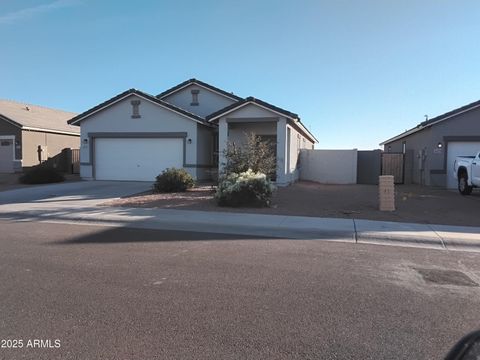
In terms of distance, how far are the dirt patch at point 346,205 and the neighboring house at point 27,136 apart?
48.5ft

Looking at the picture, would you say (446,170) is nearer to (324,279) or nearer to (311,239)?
(311,239)

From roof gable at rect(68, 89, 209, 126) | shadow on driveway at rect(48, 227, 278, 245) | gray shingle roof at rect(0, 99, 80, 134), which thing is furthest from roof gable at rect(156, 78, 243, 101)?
shadow on driveway at rect(48, 227, 278, 245)

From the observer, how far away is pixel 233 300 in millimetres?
5113

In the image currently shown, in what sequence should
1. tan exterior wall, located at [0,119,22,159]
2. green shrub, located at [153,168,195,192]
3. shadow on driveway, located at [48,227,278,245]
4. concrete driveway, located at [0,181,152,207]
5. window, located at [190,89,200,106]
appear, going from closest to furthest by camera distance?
shadow on driveway, located at [48,227,278,245], concrete driveway, located at [0,181,152,207], green shrub, located at [153,168,195,192], window, located at [190,89,200,106], tan exterior wall, located at [0,119,22,159]

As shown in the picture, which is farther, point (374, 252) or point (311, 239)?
point (311, 239)

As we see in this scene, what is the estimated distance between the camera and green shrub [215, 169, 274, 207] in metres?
13.6

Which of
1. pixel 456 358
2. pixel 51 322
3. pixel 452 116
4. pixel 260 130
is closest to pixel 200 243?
pixel 51 322

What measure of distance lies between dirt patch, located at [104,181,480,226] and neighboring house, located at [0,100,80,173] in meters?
14.8

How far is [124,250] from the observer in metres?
7.78

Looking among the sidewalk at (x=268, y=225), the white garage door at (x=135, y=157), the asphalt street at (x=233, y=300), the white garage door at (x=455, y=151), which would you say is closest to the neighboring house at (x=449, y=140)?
the white garage door at (x=455, y=151)

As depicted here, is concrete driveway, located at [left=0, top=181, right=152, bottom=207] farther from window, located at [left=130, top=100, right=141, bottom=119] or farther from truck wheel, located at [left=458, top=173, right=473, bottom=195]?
truck wheel, located at [left=458, top=173, right=473, bottom=195]

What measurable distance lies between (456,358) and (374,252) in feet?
20.7

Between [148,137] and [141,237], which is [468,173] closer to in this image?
[141,237]

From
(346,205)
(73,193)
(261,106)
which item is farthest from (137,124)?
(346,205)
